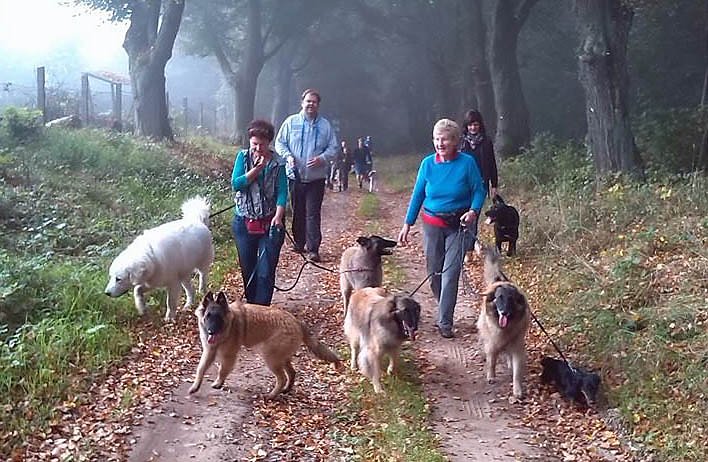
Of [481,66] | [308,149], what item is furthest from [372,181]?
[308,149]

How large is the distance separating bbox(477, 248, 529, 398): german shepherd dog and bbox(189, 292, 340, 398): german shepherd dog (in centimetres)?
144

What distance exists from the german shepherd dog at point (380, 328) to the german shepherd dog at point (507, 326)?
655 mm

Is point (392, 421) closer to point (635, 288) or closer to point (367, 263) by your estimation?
point (367, 263)

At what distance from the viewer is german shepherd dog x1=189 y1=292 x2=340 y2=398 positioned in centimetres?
565

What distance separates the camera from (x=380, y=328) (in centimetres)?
585

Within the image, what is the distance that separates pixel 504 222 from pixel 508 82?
9.93m

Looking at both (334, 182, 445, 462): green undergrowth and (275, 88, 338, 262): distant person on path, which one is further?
(275, 88, 338, 262): distant person on path

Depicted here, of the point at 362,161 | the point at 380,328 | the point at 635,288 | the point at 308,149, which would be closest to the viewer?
the point at 380,328

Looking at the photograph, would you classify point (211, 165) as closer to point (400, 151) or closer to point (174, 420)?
point (174, 420)

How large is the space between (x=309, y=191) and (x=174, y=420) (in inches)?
197

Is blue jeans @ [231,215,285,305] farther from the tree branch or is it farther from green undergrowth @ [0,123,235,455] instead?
the tree branch

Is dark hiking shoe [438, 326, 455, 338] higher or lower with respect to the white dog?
lower

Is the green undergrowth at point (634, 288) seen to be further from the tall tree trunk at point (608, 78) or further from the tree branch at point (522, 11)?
the tree branch at point (522, 11)

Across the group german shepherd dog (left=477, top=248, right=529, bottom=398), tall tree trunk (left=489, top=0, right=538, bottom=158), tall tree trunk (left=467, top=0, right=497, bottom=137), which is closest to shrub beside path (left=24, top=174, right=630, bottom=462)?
german shepherd dog (left=477, top=248, right=529, bottom=398)
